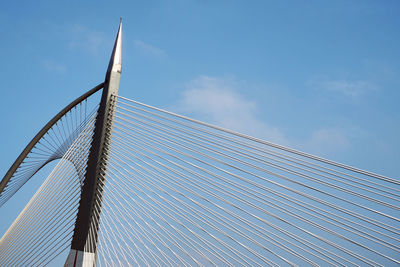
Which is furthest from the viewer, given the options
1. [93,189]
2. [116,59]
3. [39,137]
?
[39,137]

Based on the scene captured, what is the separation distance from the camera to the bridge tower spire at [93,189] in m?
8.95

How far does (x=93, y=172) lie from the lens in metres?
9.01

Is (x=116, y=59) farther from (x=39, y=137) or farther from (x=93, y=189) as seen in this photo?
(x=39, y=137)

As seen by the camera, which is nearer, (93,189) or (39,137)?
(93,189)

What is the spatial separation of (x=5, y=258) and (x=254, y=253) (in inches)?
460

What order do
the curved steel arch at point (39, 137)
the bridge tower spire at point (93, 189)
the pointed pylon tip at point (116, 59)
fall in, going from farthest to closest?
1. the curved steel arch at point (39, 137)
2. the pointed pylon tip at point (116, 59)
3. the bridge tower spire at point (93, 189)

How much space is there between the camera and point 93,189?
352 inches

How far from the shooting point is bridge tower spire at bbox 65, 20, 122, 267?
895 centimetres

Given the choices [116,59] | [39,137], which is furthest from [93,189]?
[39,137]

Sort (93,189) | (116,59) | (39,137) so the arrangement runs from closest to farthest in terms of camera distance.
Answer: (93,189) → (116,59) → (39,137)

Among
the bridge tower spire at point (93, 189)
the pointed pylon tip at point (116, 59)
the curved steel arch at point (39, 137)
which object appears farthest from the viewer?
the curved steel arch at point (39, 137)

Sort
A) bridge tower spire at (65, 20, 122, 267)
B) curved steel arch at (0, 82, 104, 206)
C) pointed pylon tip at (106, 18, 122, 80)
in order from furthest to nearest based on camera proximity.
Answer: curved steel arch at (0, 82, 104, 206), pointed pylon tip at (106, 18, 122, 80), bridge tower spire at (65, 20, 122, 267)

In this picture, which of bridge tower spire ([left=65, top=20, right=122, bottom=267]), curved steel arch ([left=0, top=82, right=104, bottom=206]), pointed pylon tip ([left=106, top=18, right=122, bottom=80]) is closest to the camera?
bridge tower spire ([left=65, top=20, right=122, bottom=267])

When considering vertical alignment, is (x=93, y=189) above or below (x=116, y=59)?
below
